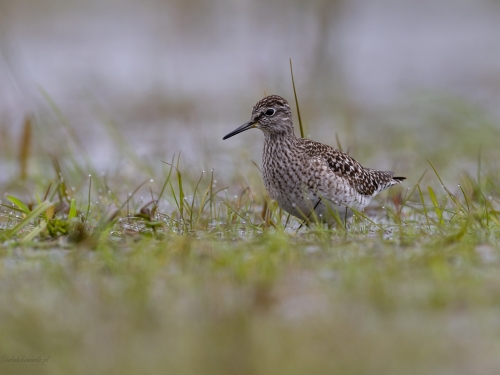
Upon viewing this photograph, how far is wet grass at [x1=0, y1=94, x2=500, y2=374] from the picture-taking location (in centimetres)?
371

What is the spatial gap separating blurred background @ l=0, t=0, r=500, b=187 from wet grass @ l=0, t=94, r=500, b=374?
2.86 metres

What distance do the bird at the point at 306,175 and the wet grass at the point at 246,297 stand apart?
36 centimetres

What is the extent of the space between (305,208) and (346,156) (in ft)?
3.13

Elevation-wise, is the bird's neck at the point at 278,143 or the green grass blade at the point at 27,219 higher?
the bird's neck at the point at 278,143

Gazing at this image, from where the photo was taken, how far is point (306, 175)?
6688mm

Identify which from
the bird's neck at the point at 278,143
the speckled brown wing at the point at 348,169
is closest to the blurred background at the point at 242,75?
the speckled brown wing at the point at 348,169

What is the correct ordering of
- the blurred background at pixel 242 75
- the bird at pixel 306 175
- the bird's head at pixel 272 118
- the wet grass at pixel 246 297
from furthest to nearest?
1. the blurred background at pixel 242 75
2. the bird's head at pixel 272 118
3. the bird at pixel 306 175
4. the wet grass at pixel 246 297

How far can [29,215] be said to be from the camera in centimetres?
566

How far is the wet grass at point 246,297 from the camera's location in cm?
371

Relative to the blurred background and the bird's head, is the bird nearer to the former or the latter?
the bird's head

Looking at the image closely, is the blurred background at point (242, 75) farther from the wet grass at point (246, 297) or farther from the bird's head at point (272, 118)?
the wet grass at point (246, 297)

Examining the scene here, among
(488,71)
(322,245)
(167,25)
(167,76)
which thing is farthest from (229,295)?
(167,25)

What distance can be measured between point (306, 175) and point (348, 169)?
548 mm

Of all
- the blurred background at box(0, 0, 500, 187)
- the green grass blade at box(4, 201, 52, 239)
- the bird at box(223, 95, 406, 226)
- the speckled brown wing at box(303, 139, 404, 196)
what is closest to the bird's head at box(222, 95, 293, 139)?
the bird at box(223, 95, 406, 226)
